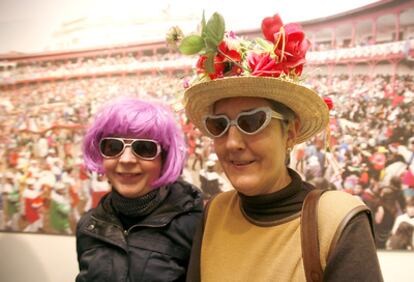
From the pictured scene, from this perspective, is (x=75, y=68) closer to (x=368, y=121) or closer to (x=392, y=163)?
(x=368, y=121)

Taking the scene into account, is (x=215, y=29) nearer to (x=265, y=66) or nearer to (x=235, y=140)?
(x=265, y=66)

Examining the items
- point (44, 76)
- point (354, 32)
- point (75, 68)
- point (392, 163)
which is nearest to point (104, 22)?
point (75, 68)

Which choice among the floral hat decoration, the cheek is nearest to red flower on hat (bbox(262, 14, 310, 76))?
the floral hat decoration

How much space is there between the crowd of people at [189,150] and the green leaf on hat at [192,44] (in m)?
0.26

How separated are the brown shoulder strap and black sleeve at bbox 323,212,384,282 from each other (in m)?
0.02

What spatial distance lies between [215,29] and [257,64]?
0.14 m

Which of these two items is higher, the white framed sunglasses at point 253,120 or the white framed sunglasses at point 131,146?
the white framed sunglasses at point 253,120

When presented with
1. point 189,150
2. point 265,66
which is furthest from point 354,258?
point 189,150

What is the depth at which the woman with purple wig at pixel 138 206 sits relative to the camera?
1.22 metres

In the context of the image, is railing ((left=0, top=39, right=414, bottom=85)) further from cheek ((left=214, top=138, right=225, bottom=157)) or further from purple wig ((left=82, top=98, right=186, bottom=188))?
cheek ((left=214, top=138, right=225, bottom=157))

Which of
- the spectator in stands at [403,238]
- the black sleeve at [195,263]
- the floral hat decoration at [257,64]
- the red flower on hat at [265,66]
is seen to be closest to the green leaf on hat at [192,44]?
the floral hat decoration at [257,64]

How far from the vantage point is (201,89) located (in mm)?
998

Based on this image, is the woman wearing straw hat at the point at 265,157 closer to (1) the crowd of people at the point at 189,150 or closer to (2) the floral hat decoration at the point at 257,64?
(2) the floral hat decoration at the point at 257,64

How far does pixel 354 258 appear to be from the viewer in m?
0.74
